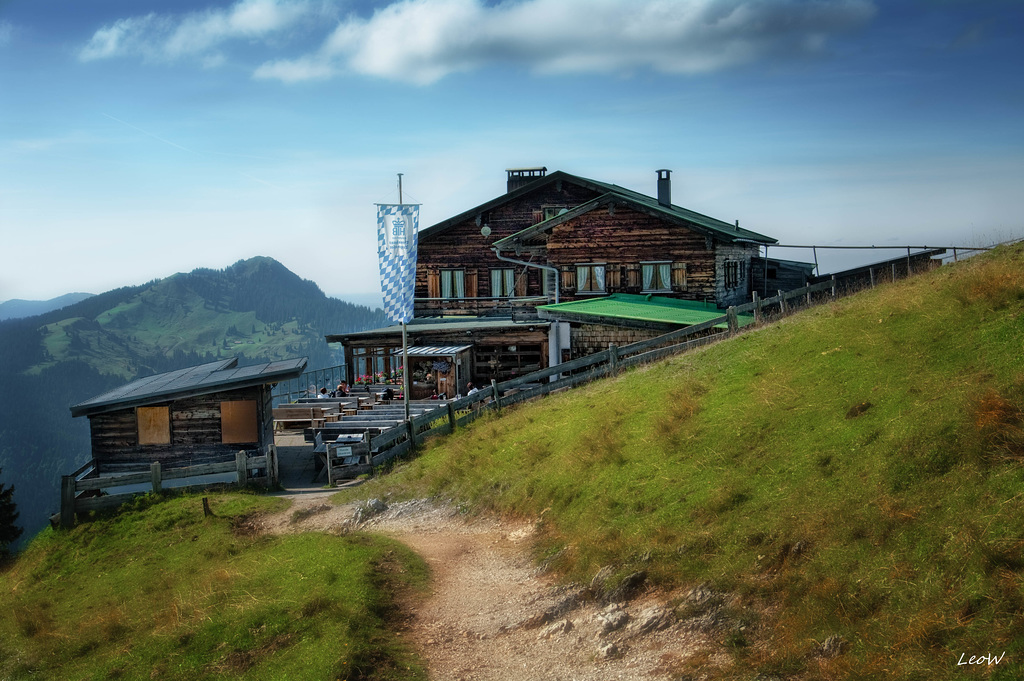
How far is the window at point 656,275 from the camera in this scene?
35594mm

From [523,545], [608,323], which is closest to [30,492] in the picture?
[608,323]

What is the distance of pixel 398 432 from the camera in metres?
23.0

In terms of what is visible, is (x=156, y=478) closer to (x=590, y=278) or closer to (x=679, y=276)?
(x=590, y=278)

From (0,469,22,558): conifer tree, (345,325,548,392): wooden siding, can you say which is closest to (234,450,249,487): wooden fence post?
(345,325,548,392): wooden siding

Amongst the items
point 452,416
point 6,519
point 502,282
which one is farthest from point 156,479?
point 6,519

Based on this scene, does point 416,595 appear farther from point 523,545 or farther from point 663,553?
point 663,553

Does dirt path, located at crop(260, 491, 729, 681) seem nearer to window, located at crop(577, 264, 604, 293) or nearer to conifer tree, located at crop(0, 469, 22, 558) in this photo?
window, located at crop(577, 264, 604, 293)

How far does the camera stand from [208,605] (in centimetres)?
1329

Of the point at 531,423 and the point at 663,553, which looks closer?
the point at 663,553

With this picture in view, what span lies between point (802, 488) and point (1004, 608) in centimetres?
362

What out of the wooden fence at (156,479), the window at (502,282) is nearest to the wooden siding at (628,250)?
the window at (502,282)

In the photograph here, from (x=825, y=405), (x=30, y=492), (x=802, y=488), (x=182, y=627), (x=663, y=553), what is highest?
(x=825, y=405)

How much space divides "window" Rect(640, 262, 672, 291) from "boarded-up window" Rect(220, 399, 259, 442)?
18280mm

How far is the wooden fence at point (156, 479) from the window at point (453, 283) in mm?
20915
